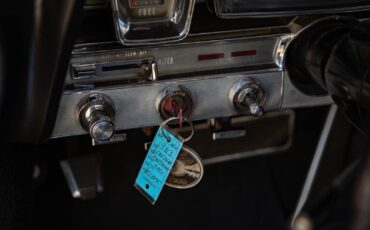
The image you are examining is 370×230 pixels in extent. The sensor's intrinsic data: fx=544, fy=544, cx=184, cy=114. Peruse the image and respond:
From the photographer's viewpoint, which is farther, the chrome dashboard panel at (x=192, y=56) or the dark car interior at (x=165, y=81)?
the chrome dashboard panel at (x=192, y=56)

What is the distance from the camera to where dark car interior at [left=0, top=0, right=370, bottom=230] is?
0.54 meters

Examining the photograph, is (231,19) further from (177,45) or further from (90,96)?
(90,96)

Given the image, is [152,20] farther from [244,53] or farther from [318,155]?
[318,155]

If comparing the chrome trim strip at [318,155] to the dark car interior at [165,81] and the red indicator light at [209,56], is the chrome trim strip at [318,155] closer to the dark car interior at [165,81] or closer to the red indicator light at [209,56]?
the dark car interior at [165,81]

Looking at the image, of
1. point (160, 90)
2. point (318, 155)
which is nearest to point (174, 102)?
point (160, 90)

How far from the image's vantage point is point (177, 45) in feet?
2.31

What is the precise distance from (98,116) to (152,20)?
0.46 feet

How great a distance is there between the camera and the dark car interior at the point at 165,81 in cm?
54

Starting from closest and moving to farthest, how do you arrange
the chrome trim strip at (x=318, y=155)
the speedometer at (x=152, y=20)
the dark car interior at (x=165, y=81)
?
the dark car interior at (x=165, y=81), the speedometer at (x=152, y=20), the chrome trim strip at (x=318, y=155)

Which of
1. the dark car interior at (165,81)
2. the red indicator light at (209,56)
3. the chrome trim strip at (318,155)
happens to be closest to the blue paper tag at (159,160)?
the dark car interior at (165,81)

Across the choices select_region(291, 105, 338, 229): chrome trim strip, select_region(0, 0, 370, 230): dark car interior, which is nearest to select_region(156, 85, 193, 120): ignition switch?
select_region(0, 0, 370, 230): dark car interior

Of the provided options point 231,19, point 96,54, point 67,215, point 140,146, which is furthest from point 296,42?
point 67,215

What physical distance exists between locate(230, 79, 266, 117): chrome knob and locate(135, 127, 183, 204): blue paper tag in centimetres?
11

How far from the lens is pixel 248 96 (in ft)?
2.51
